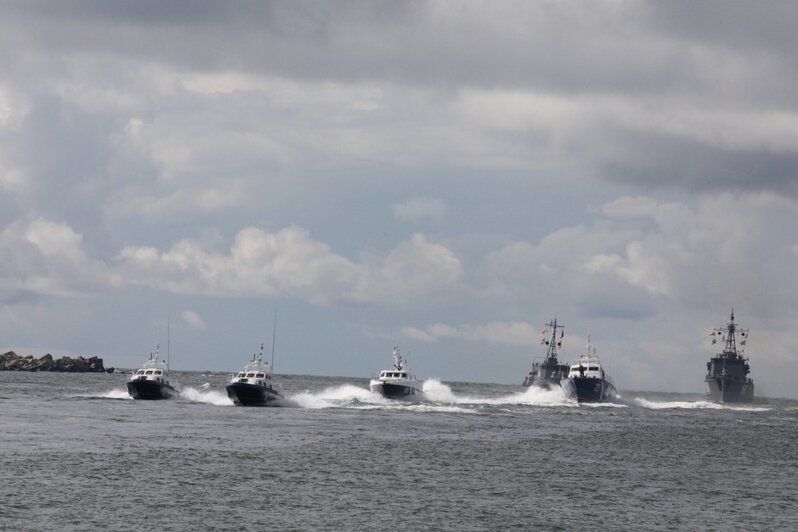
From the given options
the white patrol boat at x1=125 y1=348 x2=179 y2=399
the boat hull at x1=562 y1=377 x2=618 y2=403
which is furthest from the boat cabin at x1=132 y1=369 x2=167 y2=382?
the boat hull at x1=562 y1=377 x2=618 y2=403

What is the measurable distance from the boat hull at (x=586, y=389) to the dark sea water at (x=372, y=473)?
1620 inches

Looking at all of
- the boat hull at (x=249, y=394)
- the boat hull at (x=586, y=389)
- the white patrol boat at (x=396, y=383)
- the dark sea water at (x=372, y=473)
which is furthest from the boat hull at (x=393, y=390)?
the dark sea water at (x=372, y=473)

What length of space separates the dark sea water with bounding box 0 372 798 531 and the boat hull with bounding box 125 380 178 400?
10.8m

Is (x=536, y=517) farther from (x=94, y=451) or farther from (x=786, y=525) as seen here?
(x=94, y=451)

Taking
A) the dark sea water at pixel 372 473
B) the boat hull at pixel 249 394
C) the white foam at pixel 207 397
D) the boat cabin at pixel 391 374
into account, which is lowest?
the dark sea water at pixel 372 473

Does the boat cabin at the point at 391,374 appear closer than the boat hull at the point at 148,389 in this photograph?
No

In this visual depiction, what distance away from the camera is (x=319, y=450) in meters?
72.4

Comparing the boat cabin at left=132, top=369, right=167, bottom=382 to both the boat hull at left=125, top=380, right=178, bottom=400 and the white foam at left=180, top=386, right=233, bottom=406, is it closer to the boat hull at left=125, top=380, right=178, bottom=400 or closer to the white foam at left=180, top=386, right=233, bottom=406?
the boat hull at left=125, top=380, right=178, bottom=400

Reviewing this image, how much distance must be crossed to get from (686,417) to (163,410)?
2614 inches

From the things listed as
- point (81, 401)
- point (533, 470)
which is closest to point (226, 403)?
point (81, 401)

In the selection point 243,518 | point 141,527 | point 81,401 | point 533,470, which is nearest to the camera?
point 141,527

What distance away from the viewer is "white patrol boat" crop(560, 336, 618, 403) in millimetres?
150750

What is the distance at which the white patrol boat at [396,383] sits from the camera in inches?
5384

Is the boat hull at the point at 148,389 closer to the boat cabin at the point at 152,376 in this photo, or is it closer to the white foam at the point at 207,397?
the boat cabin at the point at 152,376
